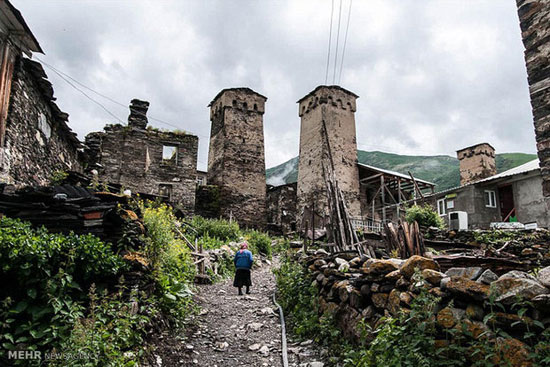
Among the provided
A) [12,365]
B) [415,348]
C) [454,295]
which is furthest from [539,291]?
[12,365]

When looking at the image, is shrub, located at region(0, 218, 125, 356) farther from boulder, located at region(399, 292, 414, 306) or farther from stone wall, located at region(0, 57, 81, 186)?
boulder, located at region(399, 292, 414, 306)

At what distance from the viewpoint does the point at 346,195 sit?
26.0 meters

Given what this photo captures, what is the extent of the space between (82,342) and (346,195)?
2341 centimetres

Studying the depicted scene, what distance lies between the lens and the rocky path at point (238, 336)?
5301 mm

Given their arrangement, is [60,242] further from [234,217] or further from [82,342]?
[234,217]

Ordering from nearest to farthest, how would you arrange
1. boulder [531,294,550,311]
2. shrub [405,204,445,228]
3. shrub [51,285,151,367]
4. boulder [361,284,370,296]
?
boulder [531,294,550,311], shrub [51,285,151,367], boulder [361,284,370,296], shrub [405,204,445,228]

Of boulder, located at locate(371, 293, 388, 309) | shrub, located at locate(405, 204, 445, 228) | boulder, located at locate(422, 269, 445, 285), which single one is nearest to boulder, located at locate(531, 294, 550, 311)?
boulder, located at locate(422, 269, 445, 285)

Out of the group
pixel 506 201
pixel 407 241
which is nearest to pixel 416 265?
pixel 407 241

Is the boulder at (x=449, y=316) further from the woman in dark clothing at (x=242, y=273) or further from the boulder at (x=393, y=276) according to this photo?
the woman in dark clothing at (x=242, y=273)

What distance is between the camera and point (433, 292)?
3.58 m

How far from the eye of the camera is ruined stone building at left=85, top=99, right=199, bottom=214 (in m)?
19.8

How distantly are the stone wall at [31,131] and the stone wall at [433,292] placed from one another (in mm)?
6163

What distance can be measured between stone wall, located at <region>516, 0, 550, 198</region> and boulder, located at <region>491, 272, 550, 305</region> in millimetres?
2093

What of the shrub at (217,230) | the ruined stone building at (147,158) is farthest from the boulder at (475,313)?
the ruined stone building at (147,158)
